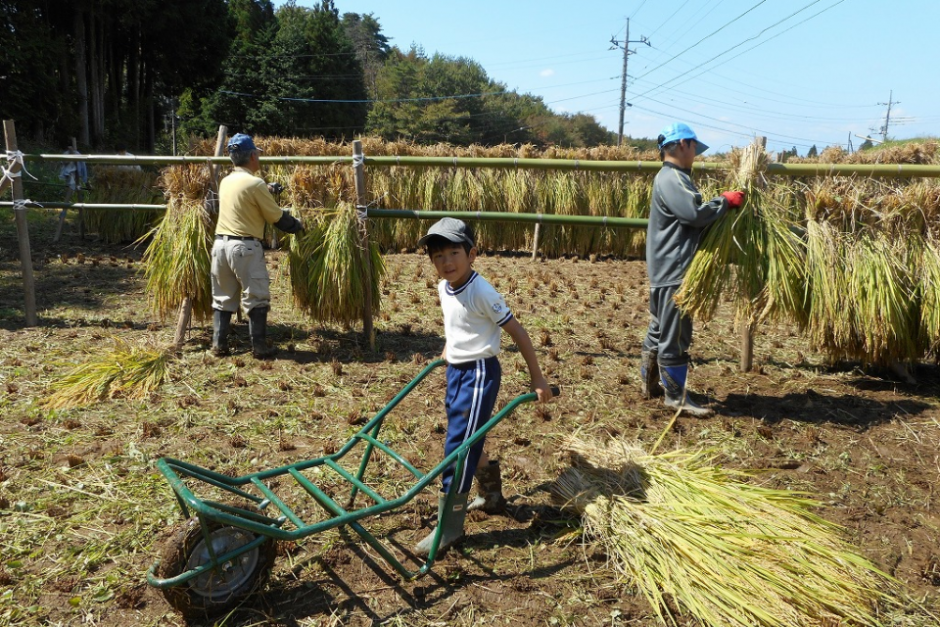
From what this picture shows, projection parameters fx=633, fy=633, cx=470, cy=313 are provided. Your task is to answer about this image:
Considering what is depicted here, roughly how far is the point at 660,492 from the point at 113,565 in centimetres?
288

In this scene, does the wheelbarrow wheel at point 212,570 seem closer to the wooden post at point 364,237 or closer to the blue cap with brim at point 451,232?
the blue cap with brim at point 451,232

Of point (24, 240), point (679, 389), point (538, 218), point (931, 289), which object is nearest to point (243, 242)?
point (538, 218)

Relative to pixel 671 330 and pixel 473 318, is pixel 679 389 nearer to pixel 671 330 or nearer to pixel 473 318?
pixel 671 330

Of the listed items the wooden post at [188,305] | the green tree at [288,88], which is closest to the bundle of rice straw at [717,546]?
the wooden post at [188,305]

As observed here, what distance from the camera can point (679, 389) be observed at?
16.5 feet

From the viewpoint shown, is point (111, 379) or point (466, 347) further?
point (111, 379)

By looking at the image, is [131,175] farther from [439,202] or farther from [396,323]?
[396,323]

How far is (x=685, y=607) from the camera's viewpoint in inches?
116

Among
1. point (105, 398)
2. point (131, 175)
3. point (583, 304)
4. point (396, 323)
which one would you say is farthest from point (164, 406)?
point (131, 175)

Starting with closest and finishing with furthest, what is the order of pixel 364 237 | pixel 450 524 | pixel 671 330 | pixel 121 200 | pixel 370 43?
pixel 450 524 → pixel 671 330 → pixel 364 237 → pixel 121 200 → pixel 370 43

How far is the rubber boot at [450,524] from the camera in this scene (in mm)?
3186

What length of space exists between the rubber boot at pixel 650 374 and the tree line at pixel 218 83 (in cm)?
968

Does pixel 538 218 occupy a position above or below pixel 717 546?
above

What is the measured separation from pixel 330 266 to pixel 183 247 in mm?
1563
